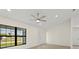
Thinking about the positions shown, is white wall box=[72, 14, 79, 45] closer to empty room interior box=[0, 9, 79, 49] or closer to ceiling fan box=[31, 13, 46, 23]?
empty room interior box=[0, 9, 79, 49]

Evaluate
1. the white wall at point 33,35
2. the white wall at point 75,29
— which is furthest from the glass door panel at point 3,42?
the white wall at point 75,29

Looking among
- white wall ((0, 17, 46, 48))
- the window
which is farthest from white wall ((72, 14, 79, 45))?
the window

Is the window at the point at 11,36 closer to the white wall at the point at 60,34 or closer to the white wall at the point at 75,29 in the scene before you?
the white wall at the point at 60,34

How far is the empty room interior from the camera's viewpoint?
1.81m

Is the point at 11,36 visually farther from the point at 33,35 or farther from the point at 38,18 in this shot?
the point at 38,18

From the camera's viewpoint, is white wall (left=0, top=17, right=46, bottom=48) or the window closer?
the window

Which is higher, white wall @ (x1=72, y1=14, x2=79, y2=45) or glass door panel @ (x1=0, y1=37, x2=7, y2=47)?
white wall @ (x1=72, y1=14, x2=79, y2=45)

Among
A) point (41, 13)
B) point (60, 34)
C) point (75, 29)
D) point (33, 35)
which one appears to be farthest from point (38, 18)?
point (75, 29)

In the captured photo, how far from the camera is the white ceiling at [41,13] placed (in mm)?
1809

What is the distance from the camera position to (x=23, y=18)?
1.93 m

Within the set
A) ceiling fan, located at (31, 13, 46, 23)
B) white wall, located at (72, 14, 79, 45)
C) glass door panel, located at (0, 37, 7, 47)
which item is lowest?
glass door panel, located at (0, 37, 7, 47)
